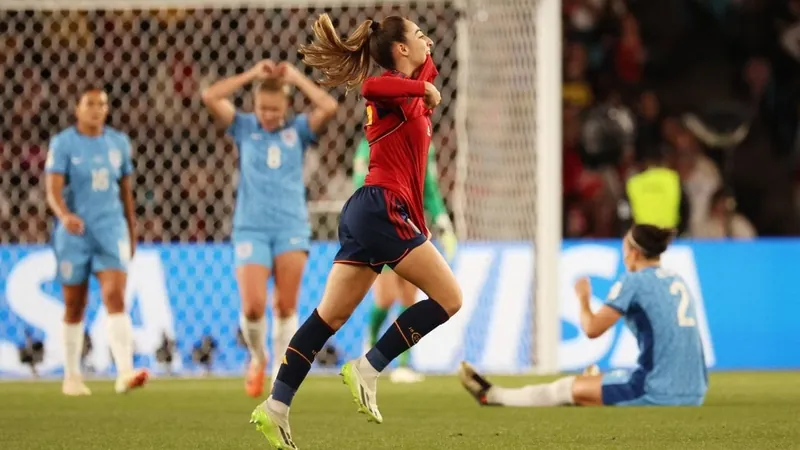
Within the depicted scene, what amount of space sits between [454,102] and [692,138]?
12.4 ft

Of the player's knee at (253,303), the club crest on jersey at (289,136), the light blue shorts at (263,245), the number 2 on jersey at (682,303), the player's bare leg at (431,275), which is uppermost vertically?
the club crest on jersey at (289,136)

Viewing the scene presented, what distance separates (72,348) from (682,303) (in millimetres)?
4268

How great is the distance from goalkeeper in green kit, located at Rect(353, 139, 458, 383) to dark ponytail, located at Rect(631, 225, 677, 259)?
261 cm

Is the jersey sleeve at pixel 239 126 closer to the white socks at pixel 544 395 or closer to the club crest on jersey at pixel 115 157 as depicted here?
the club crest on jersey at pixel 115 157

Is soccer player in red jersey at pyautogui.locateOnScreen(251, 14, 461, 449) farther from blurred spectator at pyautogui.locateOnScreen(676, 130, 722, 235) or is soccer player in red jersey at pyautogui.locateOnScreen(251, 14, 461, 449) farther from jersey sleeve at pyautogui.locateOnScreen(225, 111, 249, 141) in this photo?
blurred spectator at pyautogui.locateOnScreen(676, 130, 722, 235)

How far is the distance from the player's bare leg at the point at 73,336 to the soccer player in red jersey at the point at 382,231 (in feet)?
14.2

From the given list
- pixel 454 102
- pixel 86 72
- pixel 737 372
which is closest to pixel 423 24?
pixel 454 102

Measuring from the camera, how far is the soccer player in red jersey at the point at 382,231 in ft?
18.1

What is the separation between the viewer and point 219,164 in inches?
529

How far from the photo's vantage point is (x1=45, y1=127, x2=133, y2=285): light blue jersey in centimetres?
949

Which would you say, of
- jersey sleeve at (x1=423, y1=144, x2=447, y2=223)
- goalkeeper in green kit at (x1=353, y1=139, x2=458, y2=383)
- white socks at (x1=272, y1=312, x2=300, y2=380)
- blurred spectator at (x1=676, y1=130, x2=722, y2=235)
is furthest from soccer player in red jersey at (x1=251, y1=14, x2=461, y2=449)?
blurred spectator at (x1=676, y1=130, x2=722, y2=235)

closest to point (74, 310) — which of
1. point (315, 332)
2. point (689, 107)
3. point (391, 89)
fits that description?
point (315, 332)

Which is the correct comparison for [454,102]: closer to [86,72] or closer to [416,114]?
[86,72]

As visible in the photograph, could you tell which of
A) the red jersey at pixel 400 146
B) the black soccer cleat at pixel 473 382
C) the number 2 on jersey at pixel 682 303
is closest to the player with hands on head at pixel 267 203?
the black soccer cleat at pixel 473 382
